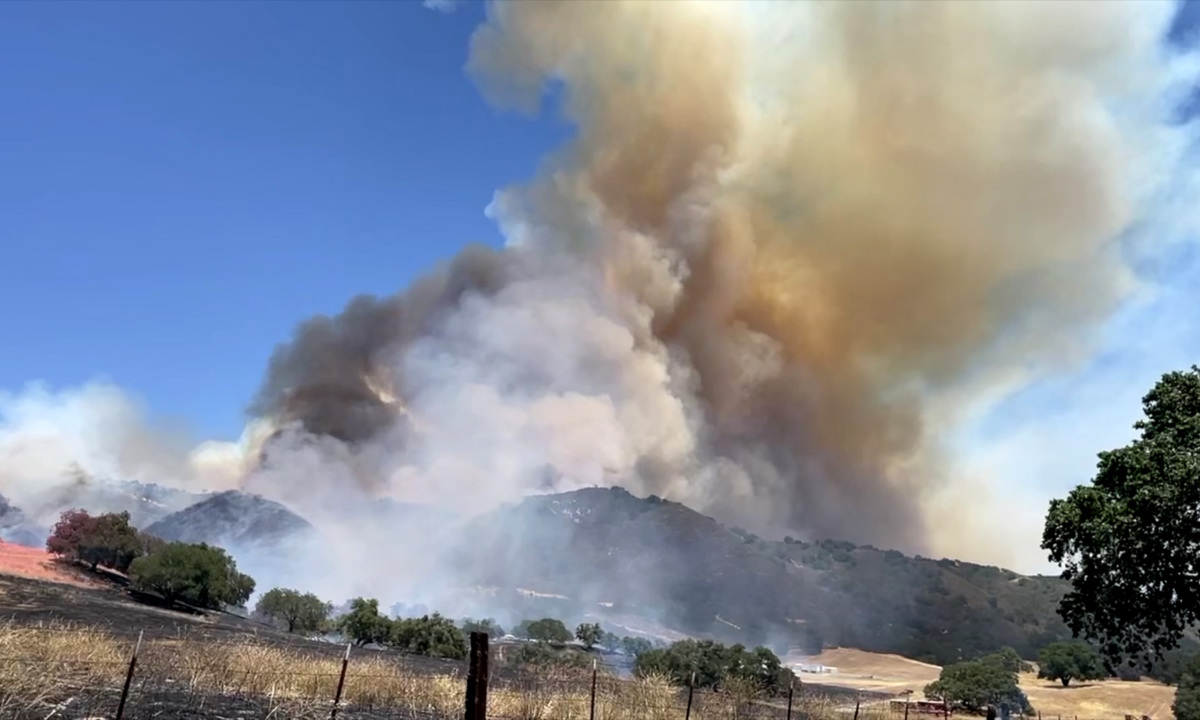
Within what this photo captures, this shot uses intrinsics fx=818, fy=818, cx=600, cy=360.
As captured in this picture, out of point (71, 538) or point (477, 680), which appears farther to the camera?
point (71, 538)

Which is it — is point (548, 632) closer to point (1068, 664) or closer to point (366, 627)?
point (366, 627)

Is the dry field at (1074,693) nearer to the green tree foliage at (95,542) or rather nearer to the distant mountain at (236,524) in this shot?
the green tree foliage at (95,542)

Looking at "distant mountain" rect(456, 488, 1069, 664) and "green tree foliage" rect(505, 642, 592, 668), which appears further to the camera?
"distant mountain" rect(456, 488, 1069, 664)

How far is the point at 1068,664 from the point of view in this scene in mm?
68875

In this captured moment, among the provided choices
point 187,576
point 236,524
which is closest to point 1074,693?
point 187,576

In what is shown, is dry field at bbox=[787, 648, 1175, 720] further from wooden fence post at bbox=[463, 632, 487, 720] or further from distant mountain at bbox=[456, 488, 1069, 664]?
wooden fence post at bbox=[463, 632, 487, 720]

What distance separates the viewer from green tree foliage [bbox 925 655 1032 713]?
48656mm

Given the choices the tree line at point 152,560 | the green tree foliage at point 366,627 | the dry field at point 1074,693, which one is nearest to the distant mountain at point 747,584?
the dry field at point 1074,693

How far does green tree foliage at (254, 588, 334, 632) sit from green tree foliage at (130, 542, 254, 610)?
279 cm

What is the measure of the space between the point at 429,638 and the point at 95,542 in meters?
22.2

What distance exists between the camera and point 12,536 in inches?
4222

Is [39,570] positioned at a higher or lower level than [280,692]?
higher

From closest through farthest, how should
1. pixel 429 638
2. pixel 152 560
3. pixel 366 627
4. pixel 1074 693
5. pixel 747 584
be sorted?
pixel 429 638 → pixel 152 560 → pixel 366 627 → pixel 1074 693 → pixel 747 584

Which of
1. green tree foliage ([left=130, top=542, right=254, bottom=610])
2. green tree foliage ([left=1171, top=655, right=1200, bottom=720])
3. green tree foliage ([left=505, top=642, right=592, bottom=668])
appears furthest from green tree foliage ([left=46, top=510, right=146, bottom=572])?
green tree foliage ([left=1171, top=655, right=1200, bottom=720])
